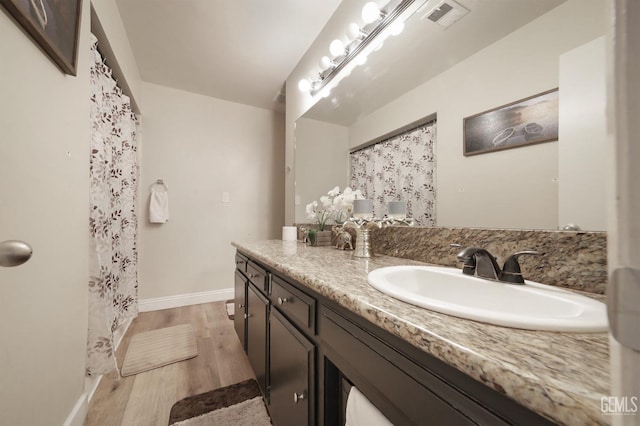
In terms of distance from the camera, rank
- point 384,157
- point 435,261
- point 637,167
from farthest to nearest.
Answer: point 384,157 < point 435,261 < point 637,167

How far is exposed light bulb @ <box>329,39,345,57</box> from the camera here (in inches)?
63.2

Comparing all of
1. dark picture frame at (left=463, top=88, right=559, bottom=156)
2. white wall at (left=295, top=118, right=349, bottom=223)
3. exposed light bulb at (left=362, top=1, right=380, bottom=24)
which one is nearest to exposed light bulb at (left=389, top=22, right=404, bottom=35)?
exposed light bulb at (left=362, top=1, right=380, bottom=24)

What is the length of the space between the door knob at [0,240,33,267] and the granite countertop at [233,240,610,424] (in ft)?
2.43

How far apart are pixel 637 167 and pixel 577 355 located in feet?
0.96

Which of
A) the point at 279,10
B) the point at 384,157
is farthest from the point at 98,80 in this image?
the point at 384,157

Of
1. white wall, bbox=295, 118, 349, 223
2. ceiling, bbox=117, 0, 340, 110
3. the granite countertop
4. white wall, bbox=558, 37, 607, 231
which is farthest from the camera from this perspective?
ceiling, bbox=117, 0, 340, 110

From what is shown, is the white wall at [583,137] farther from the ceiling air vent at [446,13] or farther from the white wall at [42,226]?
the white wall at [42,226]

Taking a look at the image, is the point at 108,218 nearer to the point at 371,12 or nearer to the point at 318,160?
the point at 318,160

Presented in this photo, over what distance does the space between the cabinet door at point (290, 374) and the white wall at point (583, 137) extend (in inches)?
32.1

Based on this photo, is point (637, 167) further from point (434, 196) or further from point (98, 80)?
point (98, 80)

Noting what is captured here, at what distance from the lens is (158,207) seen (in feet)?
8.32

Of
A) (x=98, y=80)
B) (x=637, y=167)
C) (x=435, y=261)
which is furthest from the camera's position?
(x=98, y=80)

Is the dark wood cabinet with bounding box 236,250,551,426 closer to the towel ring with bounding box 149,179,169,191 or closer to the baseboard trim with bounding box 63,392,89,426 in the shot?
the baseboard trim with bounding box 63,392,89,426

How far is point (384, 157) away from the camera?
4.20 feet
